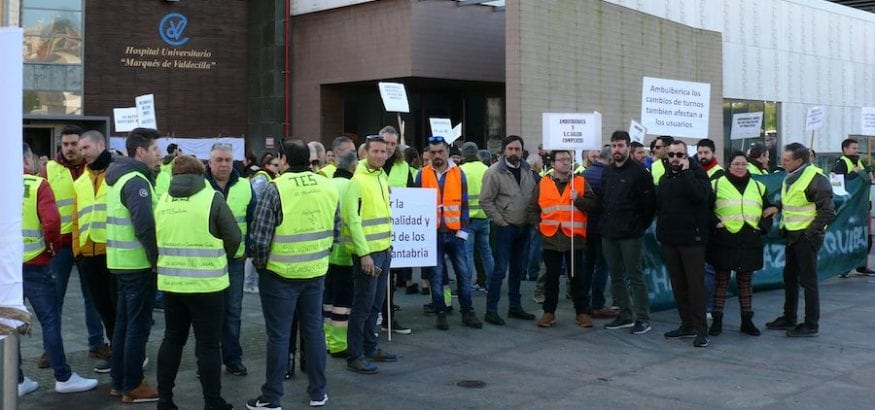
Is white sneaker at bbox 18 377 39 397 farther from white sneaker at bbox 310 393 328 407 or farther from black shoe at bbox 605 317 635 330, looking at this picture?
black shoe at bbox 605 317 635 330

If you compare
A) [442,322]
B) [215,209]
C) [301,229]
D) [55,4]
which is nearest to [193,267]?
[215,209]

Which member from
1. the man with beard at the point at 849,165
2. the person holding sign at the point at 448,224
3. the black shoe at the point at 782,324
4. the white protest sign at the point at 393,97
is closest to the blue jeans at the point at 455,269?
the person holding sign at the point at 448,224

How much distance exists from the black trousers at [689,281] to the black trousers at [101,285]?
540cm

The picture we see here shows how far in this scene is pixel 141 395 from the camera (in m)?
6.43

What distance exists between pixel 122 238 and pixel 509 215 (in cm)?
457

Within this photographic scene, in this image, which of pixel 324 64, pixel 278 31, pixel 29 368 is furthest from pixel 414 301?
pixel 278 31

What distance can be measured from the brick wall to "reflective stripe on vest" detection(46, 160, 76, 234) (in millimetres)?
12207

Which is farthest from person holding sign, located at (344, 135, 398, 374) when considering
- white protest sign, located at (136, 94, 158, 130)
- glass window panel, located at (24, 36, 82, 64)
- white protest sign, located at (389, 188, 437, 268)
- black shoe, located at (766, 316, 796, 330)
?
glass window panel, located at (24, 36, 82, 64)

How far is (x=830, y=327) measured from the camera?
9.43 meters

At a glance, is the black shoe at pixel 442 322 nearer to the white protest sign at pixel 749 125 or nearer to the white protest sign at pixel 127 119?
the white protest sign at pixel 127 119

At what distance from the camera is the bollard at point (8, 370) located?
324cm

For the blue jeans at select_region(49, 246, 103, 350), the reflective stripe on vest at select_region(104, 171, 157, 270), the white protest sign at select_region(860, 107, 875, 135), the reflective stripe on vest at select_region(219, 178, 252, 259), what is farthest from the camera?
the white protest sign at select_region(860, 107, 875, 135)

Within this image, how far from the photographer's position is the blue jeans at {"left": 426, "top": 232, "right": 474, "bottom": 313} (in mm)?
9383

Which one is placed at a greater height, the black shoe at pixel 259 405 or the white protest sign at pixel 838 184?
the white protest sign at pixel 838 184
